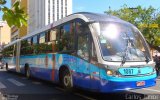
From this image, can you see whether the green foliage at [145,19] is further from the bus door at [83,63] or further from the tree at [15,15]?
the tree at [15,15]

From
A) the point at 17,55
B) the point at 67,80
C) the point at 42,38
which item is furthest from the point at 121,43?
the point at 17,55

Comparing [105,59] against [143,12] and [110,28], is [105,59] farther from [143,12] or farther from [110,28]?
[143,12]

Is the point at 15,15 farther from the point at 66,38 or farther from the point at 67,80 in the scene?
the point at 66,38

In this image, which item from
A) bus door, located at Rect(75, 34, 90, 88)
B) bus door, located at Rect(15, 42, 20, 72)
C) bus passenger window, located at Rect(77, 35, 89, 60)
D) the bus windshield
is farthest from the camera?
bus door, located at Rect(15, 42, 20, 72)

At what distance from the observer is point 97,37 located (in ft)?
32.2

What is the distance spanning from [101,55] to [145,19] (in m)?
40.0

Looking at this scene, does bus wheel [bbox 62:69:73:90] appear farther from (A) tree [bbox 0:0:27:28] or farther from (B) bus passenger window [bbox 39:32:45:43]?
(A) tree [bbox 0:0:27:28]

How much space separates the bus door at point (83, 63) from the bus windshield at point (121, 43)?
666 mm

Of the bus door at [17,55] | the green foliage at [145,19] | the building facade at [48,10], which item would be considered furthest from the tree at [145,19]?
the building facade at [48,10]

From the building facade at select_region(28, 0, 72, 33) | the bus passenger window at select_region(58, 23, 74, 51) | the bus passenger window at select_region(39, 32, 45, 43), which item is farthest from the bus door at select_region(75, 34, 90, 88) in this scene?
the building facade at select_region(28, 0, 72, 33)

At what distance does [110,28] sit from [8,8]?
6899mm

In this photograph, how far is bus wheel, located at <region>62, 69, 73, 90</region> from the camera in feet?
37.6

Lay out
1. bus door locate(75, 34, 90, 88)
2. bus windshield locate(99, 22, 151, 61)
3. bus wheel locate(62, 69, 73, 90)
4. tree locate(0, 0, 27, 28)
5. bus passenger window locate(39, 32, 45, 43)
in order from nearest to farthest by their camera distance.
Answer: tree locate(0, 0, 27, 28) < bus windshield locate(99, 22, 151, 61) < bus door locate(75, 34, 90, 88) < bus wheel locate(62, 69, 73, 90) < bus passenger window locate(39, 32, 45, 43)

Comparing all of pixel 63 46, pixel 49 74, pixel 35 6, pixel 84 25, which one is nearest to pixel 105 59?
pixel 84 25
